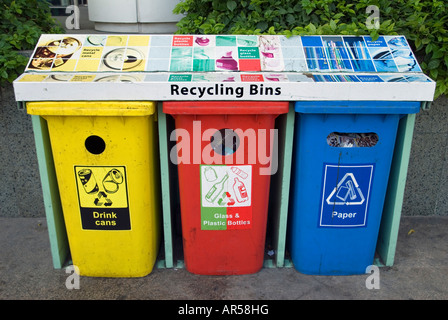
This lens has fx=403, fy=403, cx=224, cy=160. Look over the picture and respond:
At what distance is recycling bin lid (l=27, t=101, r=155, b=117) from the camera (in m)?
2.26

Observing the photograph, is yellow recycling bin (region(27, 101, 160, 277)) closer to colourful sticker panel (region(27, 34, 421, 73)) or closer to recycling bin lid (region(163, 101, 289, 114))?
recycling bin lid (region(163, 101, 289, 114))

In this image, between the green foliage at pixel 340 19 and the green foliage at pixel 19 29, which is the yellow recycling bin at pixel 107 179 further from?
the green foliage at pixel 340 19

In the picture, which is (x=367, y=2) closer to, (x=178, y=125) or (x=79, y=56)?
(x=178, y=125)

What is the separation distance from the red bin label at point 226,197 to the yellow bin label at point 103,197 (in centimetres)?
49

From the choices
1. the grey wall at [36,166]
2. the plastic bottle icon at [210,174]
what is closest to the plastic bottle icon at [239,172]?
the plastic bottle icon at [210,174]

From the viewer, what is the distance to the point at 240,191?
2.51m

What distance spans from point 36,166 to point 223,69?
1.93 metres

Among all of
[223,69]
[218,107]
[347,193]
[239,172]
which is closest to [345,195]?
[347,193]

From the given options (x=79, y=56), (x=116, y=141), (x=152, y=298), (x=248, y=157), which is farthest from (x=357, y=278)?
(x=79, y=56)

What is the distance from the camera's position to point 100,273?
2.71 m

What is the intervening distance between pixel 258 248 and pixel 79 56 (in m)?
1.71

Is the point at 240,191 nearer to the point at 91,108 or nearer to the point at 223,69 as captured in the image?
the point at 223,69

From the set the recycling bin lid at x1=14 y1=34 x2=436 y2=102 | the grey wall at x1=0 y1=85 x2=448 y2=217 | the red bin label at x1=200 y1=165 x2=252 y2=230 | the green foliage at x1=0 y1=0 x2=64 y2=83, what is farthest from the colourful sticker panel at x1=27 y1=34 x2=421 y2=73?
the grey wall at x1=0 y1=85 x2=448 y2=217
